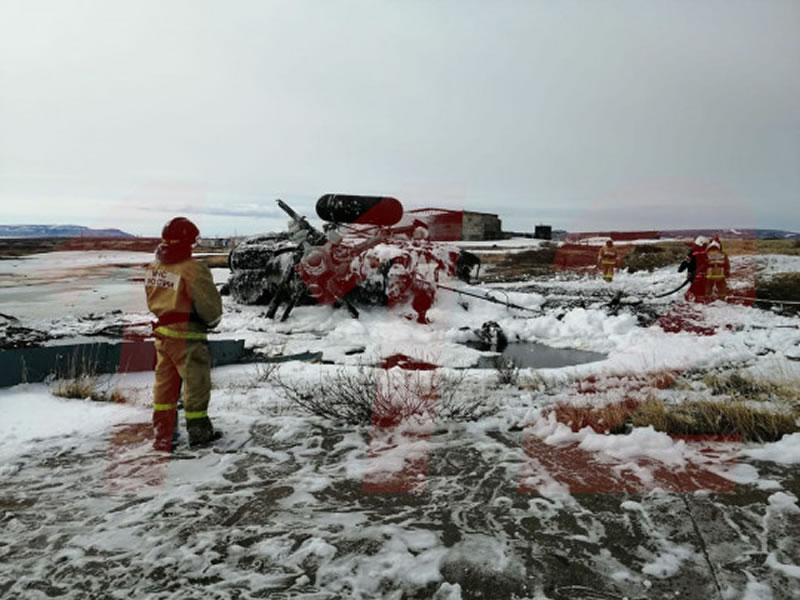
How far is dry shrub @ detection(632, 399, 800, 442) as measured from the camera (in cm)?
439

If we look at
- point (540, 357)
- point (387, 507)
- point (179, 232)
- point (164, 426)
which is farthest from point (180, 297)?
point (540, 357)

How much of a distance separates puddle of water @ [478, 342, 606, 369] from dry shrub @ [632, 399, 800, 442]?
14.5 ft

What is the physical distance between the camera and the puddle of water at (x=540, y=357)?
9.44 m

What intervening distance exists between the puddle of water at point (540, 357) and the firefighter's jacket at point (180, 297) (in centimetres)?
572

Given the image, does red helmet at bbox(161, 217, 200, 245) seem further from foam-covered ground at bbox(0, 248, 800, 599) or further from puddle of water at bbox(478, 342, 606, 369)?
puddle of water at bbox(478, 342, 606, 369)

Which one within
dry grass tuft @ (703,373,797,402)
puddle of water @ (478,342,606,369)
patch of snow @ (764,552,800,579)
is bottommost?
puddle of water @ (478,342,606,369)

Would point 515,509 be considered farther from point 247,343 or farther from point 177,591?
point 247,343

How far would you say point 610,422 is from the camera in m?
4.63

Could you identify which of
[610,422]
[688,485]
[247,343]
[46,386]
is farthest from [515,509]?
[247,343]

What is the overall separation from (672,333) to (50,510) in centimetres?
1110

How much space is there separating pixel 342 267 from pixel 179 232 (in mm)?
8791

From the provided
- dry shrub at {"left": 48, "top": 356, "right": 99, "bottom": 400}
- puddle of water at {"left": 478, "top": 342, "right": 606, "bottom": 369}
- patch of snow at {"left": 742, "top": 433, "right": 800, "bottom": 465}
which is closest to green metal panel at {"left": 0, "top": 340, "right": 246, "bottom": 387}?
dry shrub at {"left": 48, "top": 356, "right": 99, "bottom": 400}

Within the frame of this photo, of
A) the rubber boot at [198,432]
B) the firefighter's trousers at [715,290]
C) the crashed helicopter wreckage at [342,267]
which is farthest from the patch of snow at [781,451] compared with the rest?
the firefighter's trousers at [715,290]

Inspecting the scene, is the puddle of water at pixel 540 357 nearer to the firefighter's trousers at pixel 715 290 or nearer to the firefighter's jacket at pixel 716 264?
the firefighter's jacket at pixel 716 264
